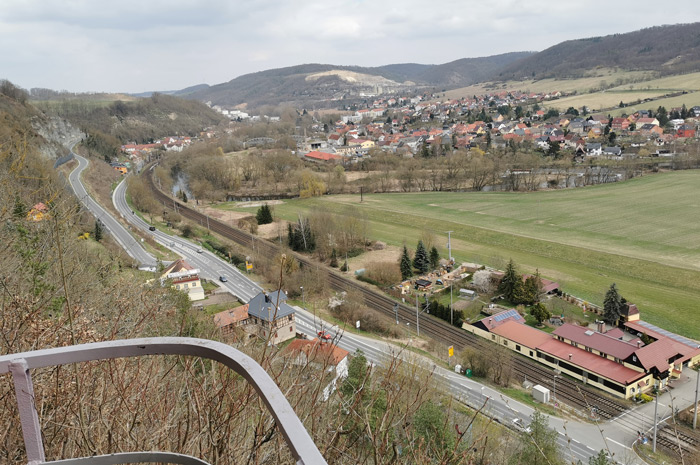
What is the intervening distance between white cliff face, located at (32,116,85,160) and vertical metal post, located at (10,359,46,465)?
33920 millimetres

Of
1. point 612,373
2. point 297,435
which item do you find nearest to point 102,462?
point 297,435

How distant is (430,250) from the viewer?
22.7m

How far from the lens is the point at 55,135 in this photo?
145 feet

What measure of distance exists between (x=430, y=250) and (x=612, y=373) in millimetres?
11146

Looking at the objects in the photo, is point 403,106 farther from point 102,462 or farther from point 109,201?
point 102,462

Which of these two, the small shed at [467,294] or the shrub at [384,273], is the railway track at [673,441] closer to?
the small shed at [467,294]

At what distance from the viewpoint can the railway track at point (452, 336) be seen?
38.5ft

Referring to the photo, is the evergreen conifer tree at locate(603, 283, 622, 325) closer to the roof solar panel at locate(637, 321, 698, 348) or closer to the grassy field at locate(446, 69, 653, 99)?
the roof solar panel at locate(637, 321, 698, 348)

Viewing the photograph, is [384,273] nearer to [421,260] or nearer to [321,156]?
[421,260]

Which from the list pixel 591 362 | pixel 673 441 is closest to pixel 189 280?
pixel 591 362

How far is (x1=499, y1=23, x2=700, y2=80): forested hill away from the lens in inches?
4215

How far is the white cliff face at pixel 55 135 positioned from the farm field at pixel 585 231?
16576mm

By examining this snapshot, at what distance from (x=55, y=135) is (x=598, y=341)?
4854 cm

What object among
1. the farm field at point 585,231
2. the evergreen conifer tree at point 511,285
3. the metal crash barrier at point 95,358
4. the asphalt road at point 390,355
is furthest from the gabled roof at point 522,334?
the metal crash barrier at point 95,358
